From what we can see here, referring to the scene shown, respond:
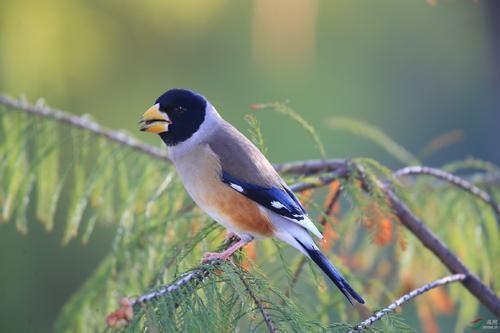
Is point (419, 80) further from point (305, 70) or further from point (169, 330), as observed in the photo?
point (169, 330)

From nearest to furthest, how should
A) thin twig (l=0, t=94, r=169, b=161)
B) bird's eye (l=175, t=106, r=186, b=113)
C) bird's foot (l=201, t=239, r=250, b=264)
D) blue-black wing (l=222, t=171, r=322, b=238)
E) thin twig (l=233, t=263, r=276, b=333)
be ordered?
Result: 1. thin twig (l=233, t=263, r=276, b=333)
2. bird's foot (l=201, t=239, r=250, b=264)
3. blue-black wing (l=222, t=171, r=322, b=238)
4. thin twig (l=0, t=94, r=169, b=161)
5. bird's eye (l=175, t=106, r=186, b=113)

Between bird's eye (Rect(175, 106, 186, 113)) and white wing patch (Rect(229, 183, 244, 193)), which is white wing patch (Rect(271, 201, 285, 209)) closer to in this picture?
white wing patch (Rect(229, 183, 244, 193))

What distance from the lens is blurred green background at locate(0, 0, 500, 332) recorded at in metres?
4.57

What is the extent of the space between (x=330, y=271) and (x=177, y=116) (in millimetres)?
1034

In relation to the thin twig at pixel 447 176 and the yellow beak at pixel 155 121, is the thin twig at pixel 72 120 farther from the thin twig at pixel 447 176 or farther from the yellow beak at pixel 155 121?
the thin twig at pixel 447 176

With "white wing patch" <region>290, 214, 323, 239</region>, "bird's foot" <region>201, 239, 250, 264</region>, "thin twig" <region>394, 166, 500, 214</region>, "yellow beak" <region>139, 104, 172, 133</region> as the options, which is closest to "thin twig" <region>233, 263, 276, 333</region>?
"bird's foot" <region>201, 239, 250, 264</region>

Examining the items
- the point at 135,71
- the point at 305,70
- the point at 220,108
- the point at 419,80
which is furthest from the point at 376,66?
the point at 135,71

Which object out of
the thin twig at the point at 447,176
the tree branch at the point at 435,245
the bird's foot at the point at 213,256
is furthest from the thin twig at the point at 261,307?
the thin twig at the point at 447,176

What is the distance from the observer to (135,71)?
5.73 m

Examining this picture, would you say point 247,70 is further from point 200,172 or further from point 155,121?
point 200,172

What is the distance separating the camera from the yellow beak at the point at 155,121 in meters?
3.20

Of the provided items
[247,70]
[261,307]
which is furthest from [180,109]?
[247,70]

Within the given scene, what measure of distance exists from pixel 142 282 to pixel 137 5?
243 centimetres

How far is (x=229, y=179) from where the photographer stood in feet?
9.98
